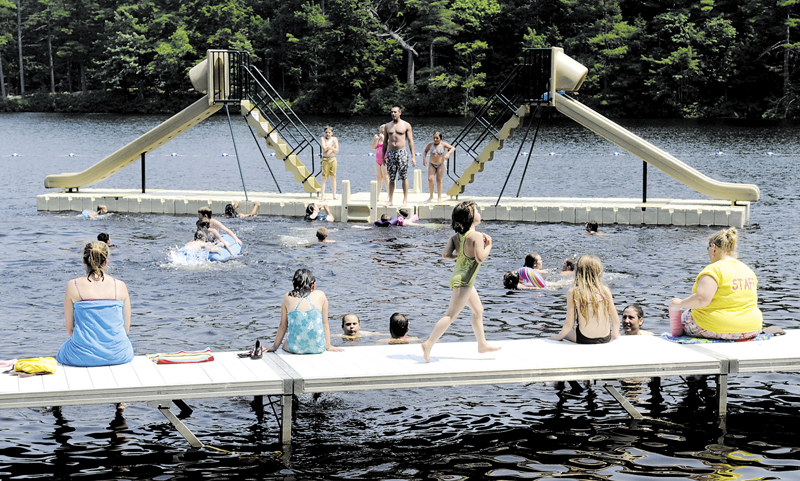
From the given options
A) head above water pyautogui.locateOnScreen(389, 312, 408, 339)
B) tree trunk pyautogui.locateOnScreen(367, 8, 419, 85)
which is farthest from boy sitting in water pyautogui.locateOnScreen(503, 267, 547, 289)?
tree trunk pyautogui.locateOnScreen(367, 8, 419, 85)

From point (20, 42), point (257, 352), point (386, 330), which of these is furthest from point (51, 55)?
point (257, 352)

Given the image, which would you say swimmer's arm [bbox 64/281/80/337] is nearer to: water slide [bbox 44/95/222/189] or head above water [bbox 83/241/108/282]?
head above water [bbox 83/241/108/282]

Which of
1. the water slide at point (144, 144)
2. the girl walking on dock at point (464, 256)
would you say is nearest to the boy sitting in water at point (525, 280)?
the girl walking on dock at point (464, 256)

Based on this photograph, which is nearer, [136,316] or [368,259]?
[136,316]

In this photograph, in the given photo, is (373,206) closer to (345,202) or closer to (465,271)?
(345,202)

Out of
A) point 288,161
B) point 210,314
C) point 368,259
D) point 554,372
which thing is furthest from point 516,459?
point 288,161

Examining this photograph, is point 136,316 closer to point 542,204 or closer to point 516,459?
point 516,459

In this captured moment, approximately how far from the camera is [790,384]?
10719mm

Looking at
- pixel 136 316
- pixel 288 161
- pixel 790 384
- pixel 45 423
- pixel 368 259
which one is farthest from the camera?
pixel 288 161

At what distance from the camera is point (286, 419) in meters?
8.67

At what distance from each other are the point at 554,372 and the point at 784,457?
7.15ft

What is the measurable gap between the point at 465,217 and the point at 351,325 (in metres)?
3.62

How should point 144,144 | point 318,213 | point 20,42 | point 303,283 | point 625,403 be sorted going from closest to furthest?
point 303,283 → point 625,403 → point 318,213 → point 144,144 → point 20,42

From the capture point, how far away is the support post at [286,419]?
28.1ft
